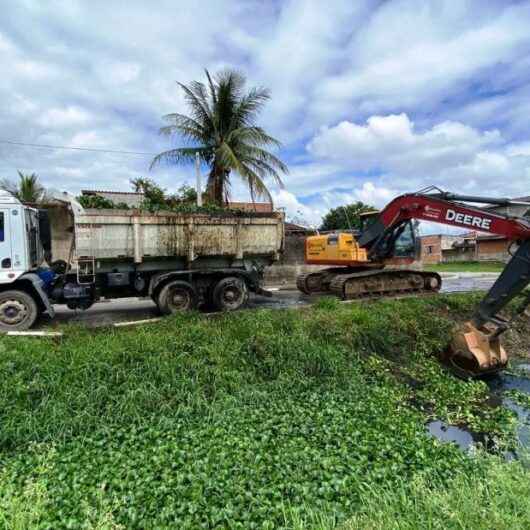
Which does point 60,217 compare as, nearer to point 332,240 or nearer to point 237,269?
point 237,269

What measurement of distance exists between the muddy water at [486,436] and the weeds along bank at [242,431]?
16 cm

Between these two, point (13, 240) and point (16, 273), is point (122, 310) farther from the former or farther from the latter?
point (13, 240)

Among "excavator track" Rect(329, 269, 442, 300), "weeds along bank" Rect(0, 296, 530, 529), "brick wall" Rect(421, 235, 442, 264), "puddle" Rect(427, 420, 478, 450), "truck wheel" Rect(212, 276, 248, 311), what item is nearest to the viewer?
"weeds along bank" Rect(0, 296, 530, 529)

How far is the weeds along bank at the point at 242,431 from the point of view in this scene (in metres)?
2.79

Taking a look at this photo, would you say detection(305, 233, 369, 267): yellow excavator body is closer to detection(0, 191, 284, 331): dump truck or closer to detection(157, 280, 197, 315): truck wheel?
detection(0, 191, 284, 331): dump truck

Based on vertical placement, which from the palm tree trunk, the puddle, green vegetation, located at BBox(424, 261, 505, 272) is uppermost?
the palm tree trunk

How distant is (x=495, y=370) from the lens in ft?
20.3

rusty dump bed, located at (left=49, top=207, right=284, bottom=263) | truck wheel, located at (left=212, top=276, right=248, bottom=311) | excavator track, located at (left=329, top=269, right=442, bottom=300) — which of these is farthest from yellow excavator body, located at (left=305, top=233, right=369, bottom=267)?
truck wheel, located at (left=212, top=276, right=248, bottom=311)

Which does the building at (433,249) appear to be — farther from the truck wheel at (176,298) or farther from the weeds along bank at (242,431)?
the truck wheel at (176,298)

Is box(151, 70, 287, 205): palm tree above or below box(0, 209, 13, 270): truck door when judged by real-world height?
above

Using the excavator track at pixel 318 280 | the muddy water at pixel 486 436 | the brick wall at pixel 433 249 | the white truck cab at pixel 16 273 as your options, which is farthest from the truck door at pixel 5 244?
the brick wall at pixel 433 249

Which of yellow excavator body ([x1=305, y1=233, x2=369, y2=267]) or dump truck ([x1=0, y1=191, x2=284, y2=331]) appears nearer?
dump truck ([x1=0, y1=191, x2=284, y2=331])

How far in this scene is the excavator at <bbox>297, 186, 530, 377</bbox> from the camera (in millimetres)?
5855

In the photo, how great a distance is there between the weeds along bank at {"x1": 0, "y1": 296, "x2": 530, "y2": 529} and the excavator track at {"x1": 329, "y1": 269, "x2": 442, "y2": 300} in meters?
3.30
